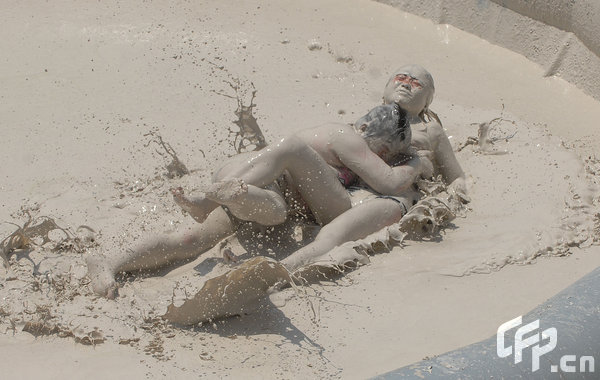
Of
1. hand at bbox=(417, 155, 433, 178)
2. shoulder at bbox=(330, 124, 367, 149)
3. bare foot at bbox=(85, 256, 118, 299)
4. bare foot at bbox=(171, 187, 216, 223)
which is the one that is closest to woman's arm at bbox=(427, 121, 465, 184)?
hand at bbox=(417, 155, 433, 178)

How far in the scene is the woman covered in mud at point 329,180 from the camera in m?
4.72

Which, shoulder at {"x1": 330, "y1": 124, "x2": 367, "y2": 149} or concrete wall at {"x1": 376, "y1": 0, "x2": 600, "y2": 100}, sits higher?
concrete wall at {"x1": 376, "y1": 0, "x2": 600, "y2": 100}

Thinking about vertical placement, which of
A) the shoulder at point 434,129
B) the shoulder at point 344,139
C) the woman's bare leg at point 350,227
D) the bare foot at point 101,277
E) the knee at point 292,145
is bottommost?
the bare foot at point 101,277

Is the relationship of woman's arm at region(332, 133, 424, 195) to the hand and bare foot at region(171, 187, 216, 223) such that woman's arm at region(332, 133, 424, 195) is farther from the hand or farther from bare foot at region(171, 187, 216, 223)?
bare foot at region(171, 187, 216, 223)

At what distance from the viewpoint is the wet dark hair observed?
5414mm

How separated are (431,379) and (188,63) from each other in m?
4.31

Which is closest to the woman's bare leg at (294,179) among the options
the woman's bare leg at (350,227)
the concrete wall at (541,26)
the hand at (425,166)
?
the woman's bare leg at (350,227)

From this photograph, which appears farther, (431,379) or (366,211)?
(366,211)

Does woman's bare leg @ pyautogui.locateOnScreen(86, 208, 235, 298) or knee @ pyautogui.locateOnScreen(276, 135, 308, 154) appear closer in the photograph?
woman's bare leg @ pyautogui.locateOnScreen(86, 208, 235, 298)

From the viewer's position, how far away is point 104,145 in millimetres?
6297

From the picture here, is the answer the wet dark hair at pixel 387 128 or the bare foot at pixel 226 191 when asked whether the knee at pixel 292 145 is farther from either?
the wet dark hair at pixel 387 128

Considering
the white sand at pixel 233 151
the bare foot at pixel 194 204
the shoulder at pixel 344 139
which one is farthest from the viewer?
the shoulder at pixel 344 139

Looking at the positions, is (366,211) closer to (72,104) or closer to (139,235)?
(139,235)

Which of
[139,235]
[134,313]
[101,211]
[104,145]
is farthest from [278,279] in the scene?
[104,145]
